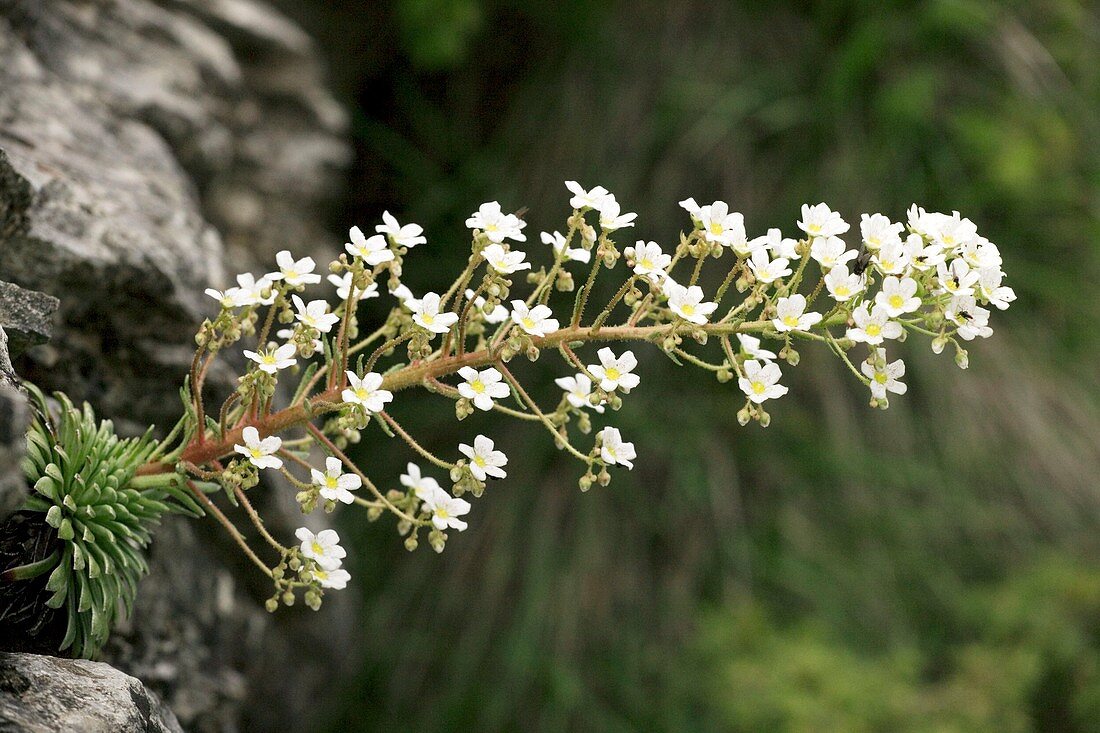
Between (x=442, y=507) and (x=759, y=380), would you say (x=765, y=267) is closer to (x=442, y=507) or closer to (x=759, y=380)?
(x=759, y=380)

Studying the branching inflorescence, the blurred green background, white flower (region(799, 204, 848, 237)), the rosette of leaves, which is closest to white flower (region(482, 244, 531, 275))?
the branching inflorescence

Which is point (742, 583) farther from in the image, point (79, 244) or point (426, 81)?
point (79, 244)

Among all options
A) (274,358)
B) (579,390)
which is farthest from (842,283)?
(274,358)

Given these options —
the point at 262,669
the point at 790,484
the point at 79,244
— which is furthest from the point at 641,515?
the point at 79,244

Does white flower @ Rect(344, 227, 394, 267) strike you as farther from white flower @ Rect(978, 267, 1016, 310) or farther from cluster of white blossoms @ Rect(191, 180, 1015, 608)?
white flower @ Rect(978, 267, 1016, 310)

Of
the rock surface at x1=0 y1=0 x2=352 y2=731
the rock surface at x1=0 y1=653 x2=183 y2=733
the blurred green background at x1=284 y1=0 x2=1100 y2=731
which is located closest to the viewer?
the rock surface at x1=0 y1=653 x2=183 y2=733

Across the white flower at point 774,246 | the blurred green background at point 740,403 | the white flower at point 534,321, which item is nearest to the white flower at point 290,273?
the white flower at point 534,321

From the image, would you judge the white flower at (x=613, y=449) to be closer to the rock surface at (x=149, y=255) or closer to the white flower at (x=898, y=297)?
the white flower at (x=898, y=297)
